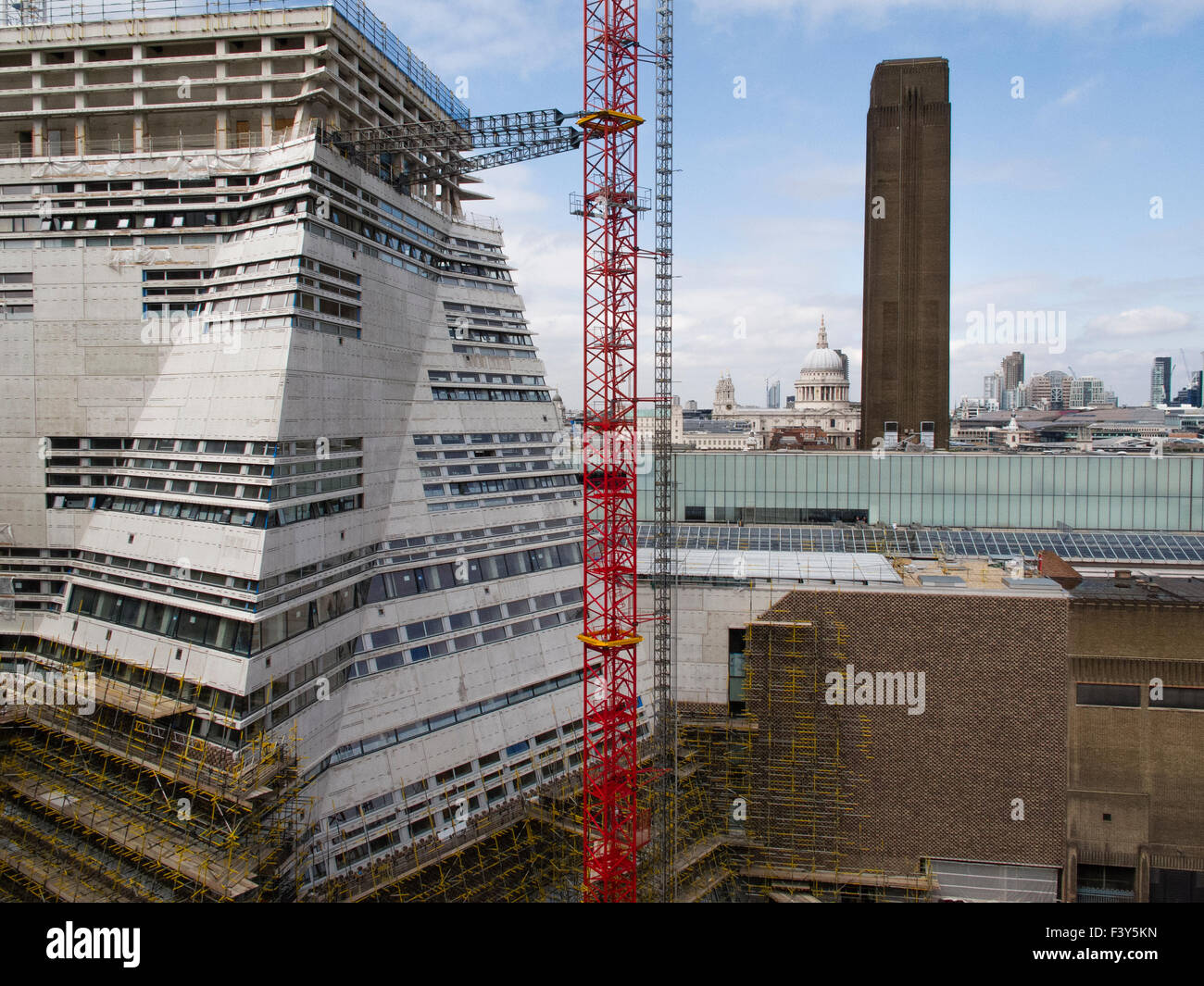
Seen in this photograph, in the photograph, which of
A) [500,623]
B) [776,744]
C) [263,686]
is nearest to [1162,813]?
[776,744]

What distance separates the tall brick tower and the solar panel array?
54970 mm

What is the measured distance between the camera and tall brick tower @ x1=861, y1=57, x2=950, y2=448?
344 ft

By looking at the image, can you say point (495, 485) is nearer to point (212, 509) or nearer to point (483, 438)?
point (483, 438)

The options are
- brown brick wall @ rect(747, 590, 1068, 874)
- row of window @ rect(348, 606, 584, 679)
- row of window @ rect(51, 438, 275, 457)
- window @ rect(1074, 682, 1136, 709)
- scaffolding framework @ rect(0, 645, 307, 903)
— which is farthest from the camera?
brown brick wall @ rect(747, 590, 1068, 874)

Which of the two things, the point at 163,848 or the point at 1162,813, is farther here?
the point at 1162,813

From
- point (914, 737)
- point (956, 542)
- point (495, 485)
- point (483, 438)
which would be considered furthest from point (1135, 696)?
point (483, 438)

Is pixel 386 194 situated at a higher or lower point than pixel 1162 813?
higher

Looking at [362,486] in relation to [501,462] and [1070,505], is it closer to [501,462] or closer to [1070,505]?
[501,462]

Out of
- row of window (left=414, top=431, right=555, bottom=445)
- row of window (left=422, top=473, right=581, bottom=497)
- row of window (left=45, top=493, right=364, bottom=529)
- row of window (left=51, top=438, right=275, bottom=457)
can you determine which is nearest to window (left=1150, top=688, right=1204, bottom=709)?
row of window (left=422, top=473, right=581, bottom=497)

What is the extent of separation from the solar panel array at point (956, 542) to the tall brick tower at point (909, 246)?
2164 inches

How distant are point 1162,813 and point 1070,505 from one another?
2342 centimetres

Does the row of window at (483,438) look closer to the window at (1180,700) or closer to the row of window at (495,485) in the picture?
the row of window at (495,485)

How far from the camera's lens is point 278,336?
30953 millimetres

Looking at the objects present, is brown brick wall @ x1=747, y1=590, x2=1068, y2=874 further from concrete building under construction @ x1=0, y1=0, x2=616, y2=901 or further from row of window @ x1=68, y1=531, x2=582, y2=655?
row of window @ x1=68, y1=531, x2=582, y2=655
